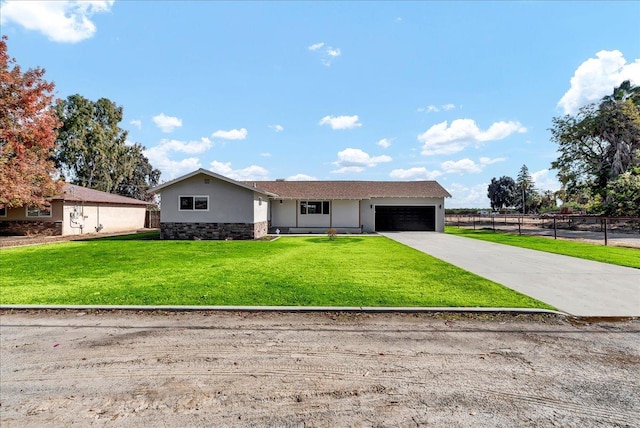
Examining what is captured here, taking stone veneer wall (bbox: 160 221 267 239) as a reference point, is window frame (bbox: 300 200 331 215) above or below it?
above

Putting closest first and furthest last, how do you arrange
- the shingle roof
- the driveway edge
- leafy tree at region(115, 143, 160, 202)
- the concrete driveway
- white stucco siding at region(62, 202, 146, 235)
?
the driveway edge, the concrete driveway, white stucco siding at region(62, 202, 146, 235), the shingle roof, leafy tree at region(115, 143, 160, 202)

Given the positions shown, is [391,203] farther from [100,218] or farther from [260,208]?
[100,218]

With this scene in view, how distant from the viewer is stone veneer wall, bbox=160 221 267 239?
18.8 metres

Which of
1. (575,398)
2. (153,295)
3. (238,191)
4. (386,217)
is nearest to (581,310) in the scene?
(575,398)

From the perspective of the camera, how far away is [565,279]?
26.0 ft

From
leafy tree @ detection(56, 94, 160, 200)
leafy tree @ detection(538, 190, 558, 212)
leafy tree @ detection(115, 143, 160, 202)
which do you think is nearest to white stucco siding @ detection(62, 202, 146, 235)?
leafy tree @ detection(56, 94, 160, 200)

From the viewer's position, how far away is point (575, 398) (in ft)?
9.91

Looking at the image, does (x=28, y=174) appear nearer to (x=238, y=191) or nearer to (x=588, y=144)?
(x=238, y=191)

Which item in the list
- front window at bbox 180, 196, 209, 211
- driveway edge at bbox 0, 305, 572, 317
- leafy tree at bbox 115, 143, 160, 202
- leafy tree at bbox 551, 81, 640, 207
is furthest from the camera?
leafy tree at bbox 115, 143, 160, 202

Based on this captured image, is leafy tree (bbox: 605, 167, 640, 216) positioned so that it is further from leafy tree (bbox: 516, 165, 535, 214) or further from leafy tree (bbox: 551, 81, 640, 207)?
leafy tree (bbox: 516, 165, 535, 214)

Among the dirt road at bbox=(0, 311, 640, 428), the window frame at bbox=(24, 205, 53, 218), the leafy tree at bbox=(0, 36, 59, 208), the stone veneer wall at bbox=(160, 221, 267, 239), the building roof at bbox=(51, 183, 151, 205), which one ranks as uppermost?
the leafy tree at bbox=(0, 36, 59, 208)

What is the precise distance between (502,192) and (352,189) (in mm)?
72729

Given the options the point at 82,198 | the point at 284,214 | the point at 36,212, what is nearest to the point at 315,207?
the point at 284,214

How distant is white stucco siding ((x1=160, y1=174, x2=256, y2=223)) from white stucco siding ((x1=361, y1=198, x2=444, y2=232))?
9.92 meters
